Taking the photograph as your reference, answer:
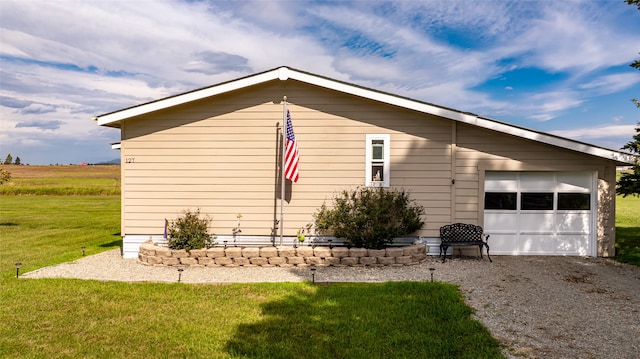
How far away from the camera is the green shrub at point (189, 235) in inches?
376

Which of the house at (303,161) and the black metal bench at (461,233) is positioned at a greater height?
the house at (303,161)

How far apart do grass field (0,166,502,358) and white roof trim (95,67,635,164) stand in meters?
4.54

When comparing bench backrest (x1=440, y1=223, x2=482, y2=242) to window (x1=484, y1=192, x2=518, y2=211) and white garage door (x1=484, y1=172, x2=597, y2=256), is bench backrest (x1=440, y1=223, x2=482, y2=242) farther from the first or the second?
window (x1=484, y1=192, x2=518, y2=211)

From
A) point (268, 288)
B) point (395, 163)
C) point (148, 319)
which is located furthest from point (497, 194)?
point (148, 319)

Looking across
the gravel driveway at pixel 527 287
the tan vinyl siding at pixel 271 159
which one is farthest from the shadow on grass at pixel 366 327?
the tan vinyl siding at pixel 271 159

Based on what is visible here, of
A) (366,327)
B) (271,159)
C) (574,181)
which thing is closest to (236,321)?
(366,327)

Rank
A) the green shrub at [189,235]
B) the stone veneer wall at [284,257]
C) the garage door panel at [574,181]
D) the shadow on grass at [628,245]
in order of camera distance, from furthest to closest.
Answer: the garage door panel at [574,181]
the shadow on grass at [628,245]
the green shrub at [189,235]
the stone veneer wall at [284,257]

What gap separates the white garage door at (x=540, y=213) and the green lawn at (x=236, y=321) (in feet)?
13.5

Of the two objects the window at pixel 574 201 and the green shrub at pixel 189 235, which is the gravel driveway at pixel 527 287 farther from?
the window at pixel 574 201

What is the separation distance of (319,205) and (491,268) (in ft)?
15.1

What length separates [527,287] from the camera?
297 inches

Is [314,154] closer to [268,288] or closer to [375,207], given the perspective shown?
[375,207]

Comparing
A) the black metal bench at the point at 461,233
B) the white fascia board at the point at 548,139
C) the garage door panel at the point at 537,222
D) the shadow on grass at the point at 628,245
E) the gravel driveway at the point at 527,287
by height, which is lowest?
the gravel driveway at the point at 527,287

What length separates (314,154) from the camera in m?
10.3
